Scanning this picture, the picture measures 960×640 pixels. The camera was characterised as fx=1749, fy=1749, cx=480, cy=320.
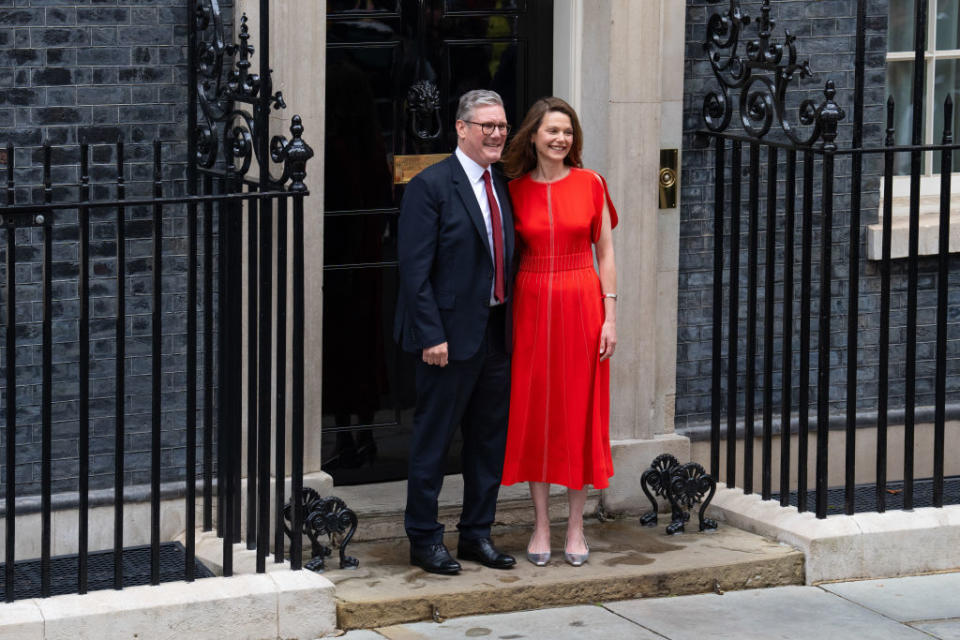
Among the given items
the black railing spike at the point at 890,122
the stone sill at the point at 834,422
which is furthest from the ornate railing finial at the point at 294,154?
the stone sill at the point at 834,422

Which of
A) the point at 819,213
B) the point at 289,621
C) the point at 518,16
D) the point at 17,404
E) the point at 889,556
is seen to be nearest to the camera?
the point at 289,621

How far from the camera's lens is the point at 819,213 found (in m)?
8.01

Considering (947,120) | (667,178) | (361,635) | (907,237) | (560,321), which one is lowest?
(361,635)

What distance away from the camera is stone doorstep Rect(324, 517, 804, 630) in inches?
251

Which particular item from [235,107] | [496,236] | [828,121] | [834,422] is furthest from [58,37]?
[834,422]

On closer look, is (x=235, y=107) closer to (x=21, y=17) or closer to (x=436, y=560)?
(x=21, y=17)

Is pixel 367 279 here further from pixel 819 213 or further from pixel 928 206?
pixel 928 206

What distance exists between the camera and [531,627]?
249 inches

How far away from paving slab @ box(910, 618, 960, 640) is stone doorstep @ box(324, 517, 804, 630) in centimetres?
63

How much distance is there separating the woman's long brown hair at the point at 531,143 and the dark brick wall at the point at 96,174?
4.15ft

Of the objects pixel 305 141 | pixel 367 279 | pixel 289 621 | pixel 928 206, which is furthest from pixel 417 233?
pixel 928 206

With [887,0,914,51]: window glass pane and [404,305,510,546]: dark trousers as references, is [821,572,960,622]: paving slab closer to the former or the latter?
[404,305,510,546]: dark trousers

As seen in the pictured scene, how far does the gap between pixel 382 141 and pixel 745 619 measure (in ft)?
8.05

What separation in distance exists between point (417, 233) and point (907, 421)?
2180 mm
